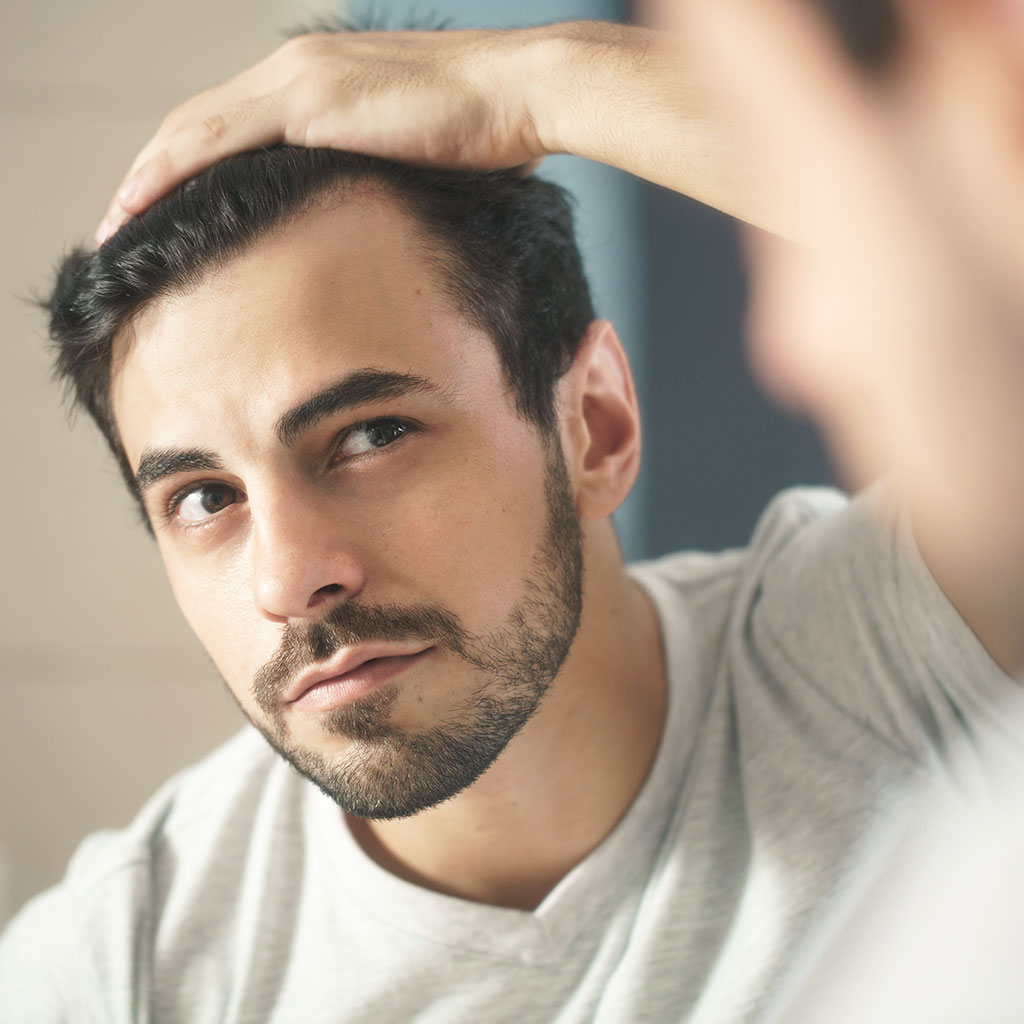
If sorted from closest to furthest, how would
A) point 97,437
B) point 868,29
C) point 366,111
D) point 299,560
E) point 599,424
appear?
point 868,29 < point 299,560 < point 366,111 < point 599,424 < point 97,437

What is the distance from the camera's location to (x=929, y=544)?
0.78m

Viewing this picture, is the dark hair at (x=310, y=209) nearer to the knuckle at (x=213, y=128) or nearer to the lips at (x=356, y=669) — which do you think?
the knuckle at (x=213, y=128)

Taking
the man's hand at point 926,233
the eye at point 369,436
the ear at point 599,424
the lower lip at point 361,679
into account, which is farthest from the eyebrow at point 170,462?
the man's hand at point 926,233

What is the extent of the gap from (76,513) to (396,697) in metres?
1.07

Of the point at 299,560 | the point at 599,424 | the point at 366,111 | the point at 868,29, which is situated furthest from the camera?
the point at 599,424

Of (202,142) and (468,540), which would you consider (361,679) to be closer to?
(468,540)

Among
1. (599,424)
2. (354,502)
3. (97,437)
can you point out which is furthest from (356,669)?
(97,437)

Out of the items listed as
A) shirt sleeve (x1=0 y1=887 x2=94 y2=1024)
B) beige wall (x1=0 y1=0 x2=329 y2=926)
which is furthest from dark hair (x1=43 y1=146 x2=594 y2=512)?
beige wall (x1=0 y1=0 x2=329 y2=926)

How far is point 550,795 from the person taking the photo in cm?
→ 94

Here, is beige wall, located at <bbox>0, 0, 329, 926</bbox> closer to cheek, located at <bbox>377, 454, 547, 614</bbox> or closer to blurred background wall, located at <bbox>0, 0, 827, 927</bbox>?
blurred background wall, located at <bbox>0, 0, 827, 927</bbox>

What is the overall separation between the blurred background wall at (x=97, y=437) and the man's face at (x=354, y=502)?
0.59 metres

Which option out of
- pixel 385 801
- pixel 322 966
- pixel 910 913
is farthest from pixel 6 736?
pixel 910 913

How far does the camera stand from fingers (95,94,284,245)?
0.86m

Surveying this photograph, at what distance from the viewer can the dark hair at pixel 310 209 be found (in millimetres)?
817
